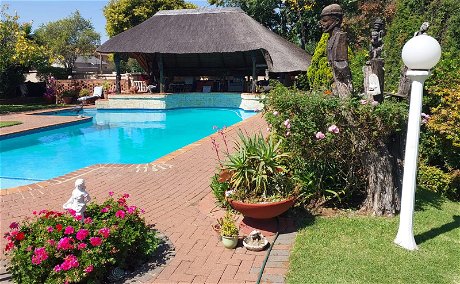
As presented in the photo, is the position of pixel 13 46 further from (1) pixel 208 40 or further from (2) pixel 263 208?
(2) pixel 263 208

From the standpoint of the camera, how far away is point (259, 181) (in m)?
5.11

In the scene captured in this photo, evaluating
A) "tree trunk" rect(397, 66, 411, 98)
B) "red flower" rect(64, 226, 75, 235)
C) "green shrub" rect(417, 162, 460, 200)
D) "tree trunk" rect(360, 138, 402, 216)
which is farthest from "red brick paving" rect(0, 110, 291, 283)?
"green shrub" rect(417, 162, 460, 200)

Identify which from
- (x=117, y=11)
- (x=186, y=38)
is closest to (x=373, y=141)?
(x=186, y=38)

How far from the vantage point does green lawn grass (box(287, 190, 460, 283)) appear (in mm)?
3879

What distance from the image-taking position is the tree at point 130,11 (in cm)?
3412

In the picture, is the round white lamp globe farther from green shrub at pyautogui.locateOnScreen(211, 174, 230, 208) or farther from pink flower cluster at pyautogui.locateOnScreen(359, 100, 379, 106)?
green shrub at pyautogui.locateOnScreen(211, 174, 230, 208)

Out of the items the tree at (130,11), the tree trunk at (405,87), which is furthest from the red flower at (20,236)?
the tree at (130,11)

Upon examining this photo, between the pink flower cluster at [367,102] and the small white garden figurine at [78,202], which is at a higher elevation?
the pink flower cluster at [367,102]

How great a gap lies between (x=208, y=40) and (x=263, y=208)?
18.5m

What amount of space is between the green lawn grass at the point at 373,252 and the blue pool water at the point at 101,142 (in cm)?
733

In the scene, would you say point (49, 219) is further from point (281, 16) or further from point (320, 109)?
point (281, 16)

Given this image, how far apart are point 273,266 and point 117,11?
34777 mm

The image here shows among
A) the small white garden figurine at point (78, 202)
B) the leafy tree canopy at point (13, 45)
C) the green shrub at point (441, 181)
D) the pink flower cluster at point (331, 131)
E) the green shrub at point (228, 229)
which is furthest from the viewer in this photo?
the leafy tree canopy at point (13, 45)

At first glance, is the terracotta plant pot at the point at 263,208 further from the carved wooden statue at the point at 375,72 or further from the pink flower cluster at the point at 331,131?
the carved wooden statue at the point at 375,72
